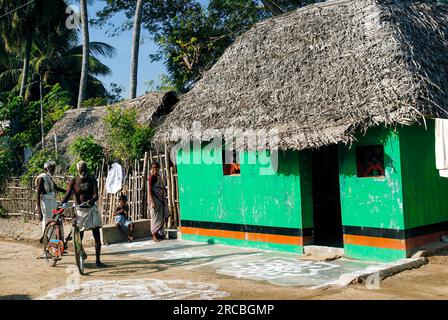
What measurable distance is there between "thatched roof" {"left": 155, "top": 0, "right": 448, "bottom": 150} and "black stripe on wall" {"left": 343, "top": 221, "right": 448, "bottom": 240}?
4.88 feet

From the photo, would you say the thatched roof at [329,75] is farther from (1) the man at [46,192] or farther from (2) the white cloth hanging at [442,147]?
(1) the man at [46,192]

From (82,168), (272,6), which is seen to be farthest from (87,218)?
(272,6)

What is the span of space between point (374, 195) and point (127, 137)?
6831 mm

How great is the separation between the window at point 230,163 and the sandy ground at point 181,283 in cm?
242

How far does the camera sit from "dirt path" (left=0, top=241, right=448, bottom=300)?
638 cm

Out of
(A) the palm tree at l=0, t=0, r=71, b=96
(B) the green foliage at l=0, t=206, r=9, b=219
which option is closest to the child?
(B) the green foliage at l=0, t=206, r=9, b=219

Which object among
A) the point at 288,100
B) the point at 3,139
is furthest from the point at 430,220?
the point at 3,139

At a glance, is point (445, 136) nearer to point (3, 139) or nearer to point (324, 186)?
point (324, 186)

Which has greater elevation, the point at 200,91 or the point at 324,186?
the point at 200,91

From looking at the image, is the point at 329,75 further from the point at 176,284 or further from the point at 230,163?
the point at 176,284

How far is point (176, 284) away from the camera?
280 inches

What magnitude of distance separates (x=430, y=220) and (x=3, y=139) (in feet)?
48.9

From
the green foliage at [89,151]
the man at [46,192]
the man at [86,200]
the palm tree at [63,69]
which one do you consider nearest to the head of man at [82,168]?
the man at [86,200]

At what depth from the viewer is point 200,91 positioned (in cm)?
1140
